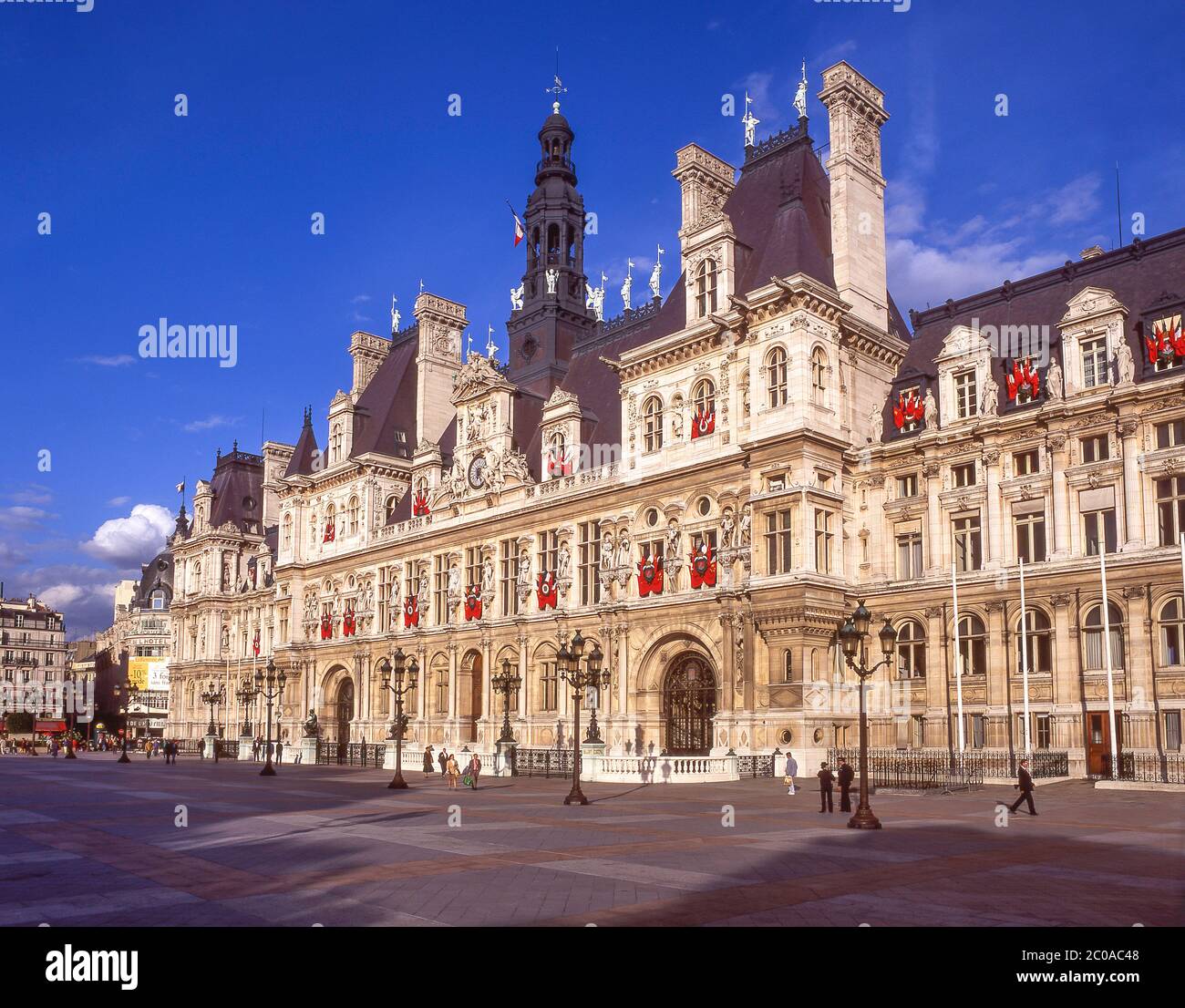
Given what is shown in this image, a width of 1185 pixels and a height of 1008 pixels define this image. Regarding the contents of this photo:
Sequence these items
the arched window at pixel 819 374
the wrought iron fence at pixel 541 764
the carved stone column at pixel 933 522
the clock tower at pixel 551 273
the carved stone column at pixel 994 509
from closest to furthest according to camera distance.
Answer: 1. the carved stone column at pixel 994 509
2. the carved stone column at pixel 933 522
3. the arched window at pixel 819 374
4. the wrought iron fence at pixel 541 764
5. the clock tower at pixel 551 273

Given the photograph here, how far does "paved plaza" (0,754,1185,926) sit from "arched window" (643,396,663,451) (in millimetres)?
21755

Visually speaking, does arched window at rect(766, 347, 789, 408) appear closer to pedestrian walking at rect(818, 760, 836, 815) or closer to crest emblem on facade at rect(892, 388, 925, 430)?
crest emblem on facade at rect(892, 388, 925, 430)

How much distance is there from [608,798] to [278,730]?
53.5 metres

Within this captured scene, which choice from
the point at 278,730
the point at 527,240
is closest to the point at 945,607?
the point at 527,240

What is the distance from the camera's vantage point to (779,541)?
43.5m

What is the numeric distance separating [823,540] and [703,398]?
29.4ft

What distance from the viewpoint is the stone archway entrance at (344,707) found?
244ft

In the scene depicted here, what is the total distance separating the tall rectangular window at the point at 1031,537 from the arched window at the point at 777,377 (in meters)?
10.3

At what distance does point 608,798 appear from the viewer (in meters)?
33.1

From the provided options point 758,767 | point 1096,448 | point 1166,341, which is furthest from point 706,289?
point 758,767

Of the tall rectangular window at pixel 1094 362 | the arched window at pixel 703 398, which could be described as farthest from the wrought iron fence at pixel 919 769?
the arched window at pixel 703 398

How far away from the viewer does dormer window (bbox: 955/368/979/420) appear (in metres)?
43.7

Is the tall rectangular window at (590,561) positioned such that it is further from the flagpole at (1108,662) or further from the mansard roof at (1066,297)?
the flagpole at (1108,662)

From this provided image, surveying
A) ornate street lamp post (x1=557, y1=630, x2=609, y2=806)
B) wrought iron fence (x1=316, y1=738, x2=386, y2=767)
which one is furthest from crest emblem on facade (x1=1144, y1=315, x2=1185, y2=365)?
wrought iron fence (x1=316, y1=738, x2=386, y2=767)
